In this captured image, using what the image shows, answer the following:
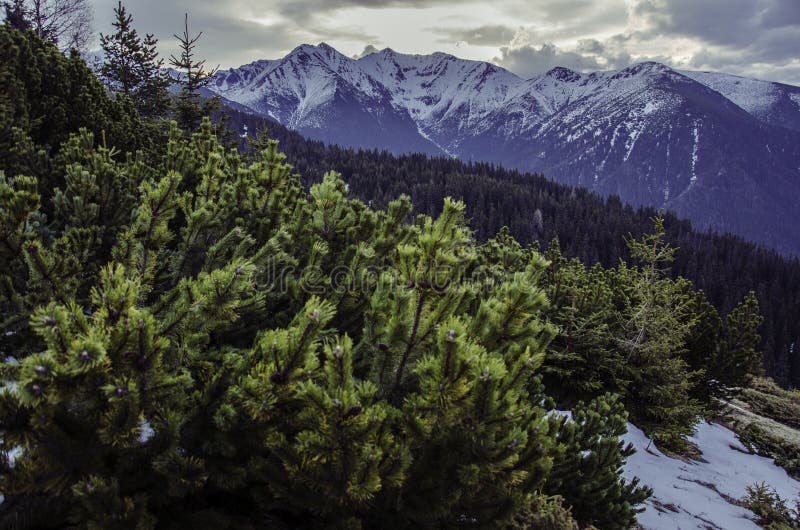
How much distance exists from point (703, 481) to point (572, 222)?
404 feet

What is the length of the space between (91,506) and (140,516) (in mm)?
264

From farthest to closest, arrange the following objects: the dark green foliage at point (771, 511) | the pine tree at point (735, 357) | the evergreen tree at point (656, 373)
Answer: the pine tree at point (735, 357)
the evergreen tree at point (656, 373)
the dark green foliage at point (771, 511)

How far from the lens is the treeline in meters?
103

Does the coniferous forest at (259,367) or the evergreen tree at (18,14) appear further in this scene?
the evergreen tree at (18,14)

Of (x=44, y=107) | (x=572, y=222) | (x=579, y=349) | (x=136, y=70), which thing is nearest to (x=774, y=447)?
(x=579, y=349)

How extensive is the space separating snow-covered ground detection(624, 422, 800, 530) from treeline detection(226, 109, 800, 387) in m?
88.4

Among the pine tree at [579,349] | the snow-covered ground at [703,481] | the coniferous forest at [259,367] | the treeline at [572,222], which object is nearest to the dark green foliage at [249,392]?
the coniferous forest at [259,367]

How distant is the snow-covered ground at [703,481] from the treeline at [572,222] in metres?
88.4

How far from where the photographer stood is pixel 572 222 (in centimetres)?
12494

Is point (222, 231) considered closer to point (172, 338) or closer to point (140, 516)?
point (172, 338)

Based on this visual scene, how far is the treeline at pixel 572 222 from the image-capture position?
338 ft

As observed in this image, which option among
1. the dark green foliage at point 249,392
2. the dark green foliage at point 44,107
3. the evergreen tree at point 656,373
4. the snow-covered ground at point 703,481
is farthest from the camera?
the evergreen tree at point 656,373

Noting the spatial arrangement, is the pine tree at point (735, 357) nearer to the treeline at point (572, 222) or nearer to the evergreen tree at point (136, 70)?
the evergreen tree at point (136, 70)

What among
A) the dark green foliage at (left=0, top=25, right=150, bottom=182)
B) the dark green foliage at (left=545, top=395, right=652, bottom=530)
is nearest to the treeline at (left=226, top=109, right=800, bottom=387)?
the dark green foliage at (left=0, top=25, right=150, bottom=182)
